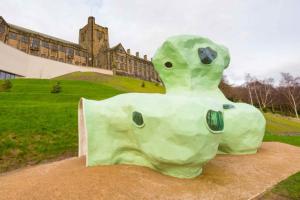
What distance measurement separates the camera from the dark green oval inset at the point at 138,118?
8789mm

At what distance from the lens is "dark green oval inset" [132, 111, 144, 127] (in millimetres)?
8789

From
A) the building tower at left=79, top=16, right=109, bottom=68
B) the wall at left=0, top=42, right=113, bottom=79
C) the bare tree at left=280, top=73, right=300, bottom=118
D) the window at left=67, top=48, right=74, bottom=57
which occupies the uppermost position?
the building tower at left=79, top=16, right=109, bottom=68

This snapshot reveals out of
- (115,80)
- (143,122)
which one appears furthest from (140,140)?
(115,80)

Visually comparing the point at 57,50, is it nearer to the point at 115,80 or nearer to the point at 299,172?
the point at 115,80

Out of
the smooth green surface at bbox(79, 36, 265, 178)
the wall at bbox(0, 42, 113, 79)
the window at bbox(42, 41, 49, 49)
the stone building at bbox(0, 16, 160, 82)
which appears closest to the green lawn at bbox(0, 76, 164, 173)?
the smooth green surface at bbox(79, 36, 265, 178)

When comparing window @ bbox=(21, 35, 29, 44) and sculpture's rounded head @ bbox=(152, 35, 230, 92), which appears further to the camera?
window @ bbox=(21, 35, 29, 44)

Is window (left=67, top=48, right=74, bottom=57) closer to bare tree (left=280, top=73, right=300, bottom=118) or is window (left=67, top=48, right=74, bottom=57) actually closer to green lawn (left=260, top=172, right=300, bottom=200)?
bare tree (left=280, top=73, right=300, bottom=118)

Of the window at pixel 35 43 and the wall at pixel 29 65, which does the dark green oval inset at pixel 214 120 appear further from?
the window at pixel 35 43

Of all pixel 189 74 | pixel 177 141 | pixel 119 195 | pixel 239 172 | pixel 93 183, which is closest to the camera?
pixel 119 195

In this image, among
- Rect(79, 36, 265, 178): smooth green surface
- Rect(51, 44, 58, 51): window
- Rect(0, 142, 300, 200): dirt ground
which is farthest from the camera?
Rect(51, 44, 58, 51): window

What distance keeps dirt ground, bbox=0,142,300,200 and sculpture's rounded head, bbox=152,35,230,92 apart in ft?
13.6

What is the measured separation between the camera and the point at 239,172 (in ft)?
33.3

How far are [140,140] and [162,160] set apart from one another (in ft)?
3.35

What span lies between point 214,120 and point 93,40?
8341 cm
